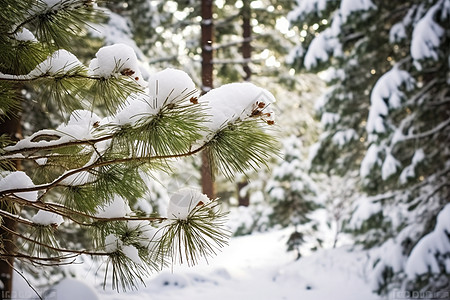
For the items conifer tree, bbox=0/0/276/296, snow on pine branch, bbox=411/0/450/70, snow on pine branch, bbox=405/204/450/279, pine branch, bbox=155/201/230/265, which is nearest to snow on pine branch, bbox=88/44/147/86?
conifer tree, bbox=0/0/276/296

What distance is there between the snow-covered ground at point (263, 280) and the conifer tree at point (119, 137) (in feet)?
13.9

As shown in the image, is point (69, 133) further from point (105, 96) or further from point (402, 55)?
point (402, 55)

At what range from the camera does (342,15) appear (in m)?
5.23

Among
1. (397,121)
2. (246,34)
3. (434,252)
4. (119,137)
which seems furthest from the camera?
(246,34)

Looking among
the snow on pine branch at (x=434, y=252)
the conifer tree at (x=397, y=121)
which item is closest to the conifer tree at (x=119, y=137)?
the snow on pine branch at (x=434, y=252)

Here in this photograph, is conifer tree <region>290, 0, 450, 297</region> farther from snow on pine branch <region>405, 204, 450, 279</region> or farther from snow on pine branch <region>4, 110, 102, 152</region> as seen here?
snow on pine branch <region>4, 110, 102, 152</region>

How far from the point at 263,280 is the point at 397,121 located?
4.26 meters

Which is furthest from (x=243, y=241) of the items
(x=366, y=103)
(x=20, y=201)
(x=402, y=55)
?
(x=20, y=201)

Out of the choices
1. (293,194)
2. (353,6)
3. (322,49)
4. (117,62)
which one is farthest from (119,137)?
(293,194)

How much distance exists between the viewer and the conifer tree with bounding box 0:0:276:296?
4.63 feet

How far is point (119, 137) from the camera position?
1.47 meters

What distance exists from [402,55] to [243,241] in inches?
272

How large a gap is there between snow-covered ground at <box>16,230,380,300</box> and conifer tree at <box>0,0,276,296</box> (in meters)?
4.24

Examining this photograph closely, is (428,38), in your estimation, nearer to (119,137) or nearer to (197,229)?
(197,229)
